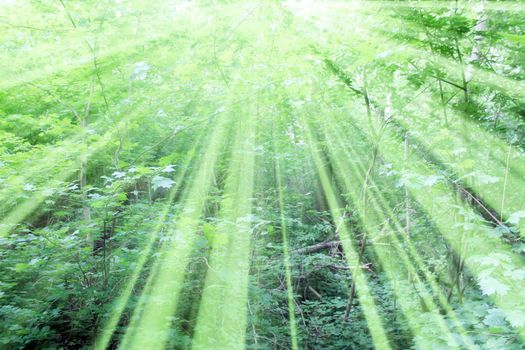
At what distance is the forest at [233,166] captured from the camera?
2.83m

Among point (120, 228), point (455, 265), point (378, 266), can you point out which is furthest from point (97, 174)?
point (455, 265)

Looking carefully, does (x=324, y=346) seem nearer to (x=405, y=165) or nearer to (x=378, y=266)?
(x=405, y=165)

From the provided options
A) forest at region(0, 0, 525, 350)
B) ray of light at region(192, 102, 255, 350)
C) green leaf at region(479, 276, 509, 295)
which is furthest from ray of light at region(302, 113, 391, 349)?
green leaf at region(479, 276, 509, 295)

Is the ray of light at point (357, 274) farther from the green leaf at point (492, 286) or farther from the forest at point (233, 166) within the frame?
the green leaf at point (492, 286)

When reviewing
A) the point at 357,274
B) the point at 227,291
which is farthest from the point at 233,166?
the point at 357,274

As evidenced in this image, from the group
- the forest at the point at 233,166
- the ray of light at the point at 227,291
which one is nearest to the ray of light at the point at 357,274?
the forest at the point at 233,166

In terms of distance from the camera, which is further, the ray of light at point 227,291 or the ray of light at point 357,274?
the ray of light at point 357,274

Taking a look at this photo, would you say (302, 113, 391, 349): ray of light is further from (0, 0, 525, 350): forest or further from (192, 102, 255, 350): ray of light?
(192, 102, 255, 350): ray of light

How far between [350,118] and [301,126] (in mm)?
1031

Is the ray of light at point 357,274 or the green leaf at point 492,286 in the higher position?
the green leaf at point 492,286

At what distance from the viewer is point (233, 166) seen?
4922 millimetres

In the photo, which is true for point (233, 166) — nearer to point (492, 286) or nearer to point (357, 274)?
point (357, 274)

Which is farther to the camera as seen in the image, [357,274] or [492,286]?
[357,274]

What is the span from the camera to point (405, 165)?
313cm
